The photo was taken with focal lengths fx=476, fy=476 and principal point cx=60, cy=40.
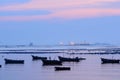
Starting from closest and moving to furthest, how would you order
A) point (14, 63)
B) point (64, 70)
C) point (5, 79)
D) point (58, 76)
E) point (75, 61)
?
1. point (5, 79)
2. point (58, 76)
3. point (64, 70)
4. point (14, 63)
5. point (75, 61)

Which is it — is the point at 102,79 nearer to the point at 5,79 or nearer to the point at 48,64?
the point at 5,79

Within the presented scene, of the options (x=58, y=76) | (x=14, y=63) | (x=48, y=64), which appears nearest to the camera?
(x=58, y=76)

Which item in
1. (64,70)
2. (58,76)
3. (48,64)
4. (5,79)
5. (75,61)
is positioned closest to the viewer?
(5,79)

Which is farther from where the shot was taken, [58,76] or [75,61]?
[75,61]

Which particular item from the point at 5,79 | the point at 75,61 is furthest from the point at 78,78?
the point at 75,61

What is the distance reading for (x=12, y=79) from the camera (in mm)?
41062

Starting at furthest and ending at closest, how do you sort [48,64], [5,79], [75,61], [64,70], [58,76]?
[75,61]
[48,64]
[64,70]
[58,76]
[5,79]

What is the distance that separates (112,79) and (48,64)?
21.0 meters

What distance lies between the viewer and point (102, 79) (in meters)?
41.2

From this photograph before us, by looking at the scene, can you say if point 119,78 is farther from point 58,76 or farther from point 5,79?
point 5,79

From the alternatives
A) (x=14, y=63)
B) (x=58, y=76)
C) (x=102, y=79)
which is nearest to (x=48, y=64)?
(x=14, y=63)

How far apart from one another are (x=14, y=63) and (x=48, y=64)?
6804mm

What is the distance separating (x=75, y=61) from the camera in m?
72.1

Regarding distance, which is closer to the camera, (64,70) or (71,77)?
(71,77)
